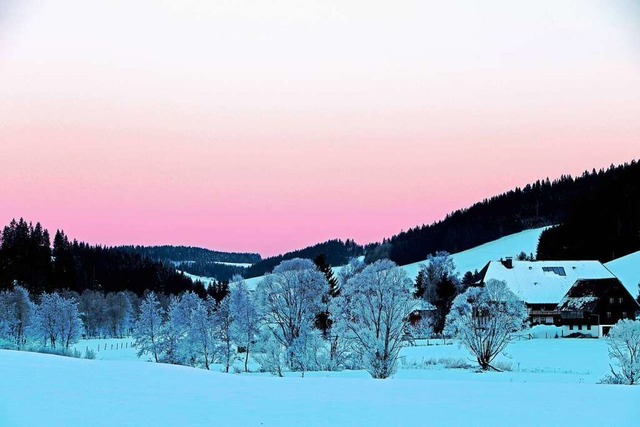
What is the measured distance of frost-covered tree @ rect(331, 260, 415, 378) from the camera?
155ft

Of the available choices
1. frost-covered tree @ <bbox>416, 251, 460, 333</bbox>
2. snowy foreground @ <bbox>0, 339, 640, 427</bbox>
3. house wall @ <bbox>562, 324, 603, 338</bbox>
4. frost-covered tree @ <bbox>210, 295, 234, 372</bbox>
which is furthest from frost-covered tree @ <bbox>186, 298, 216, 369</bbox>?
house wall @ <bbox>562, 324, 603, 338</bbox>

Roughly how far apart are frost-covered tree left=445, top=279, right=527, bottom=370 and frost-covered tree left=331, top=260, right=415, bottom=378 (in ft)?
17.4

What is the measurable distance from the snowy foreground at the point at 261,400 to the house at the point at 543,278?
2562 inches

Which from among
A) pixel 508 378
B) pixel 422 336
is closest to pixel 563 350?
Answer: pixel 508 378

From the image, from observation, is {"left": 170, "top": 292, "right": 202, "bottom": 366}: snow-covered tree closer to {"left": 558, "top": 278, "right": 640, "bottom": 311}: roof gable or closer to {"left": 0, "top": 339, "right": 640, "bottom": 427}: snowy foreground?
{"left": 0, "top": 339, "right": 640, "bottom": 427}: snowy foreground

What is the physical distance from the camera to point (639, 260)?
111312 millimetres

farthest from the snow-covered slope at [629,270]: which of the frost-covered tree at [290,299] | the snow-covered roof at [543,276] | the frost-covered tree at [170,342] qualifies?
Result: the frost-covered tree at [170,342]

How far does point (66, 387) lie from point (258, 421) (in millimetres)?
7459

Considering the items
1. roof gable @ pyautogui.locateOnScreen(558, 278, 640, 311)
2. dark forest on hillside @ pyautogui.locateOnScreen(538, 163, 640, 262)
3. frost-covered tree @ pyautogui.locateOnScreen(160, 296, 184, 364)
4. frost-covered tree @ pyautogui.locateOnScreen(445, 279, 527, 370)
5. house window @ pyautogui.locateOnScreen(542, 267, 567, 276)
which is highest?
dark forest on hillside @ pyautogui.locateOnScreen(538, 163, 640, 262)

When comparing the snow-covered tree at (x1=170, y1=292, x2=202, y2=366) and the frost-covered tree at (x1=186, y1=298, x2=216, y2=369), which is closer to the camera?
the snow-covered tree at (x1=170, y1=292, x2=202, y2=366)

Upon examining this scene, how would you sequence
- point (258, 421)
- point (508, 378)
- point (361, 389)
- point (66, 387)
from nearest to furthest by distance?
1. point (258, 421)
2. point (66, 387)
3. point (361, 389)
4. point (508, 378)

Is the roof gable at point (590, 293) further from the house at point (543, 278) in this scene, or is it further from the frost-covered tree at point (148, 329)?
the frost-covered tree at point (148, 329)

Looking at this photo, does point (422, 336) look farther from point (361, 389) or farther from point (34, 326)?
point (361, 389)

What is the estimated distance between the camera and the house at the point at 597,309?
79.6m
